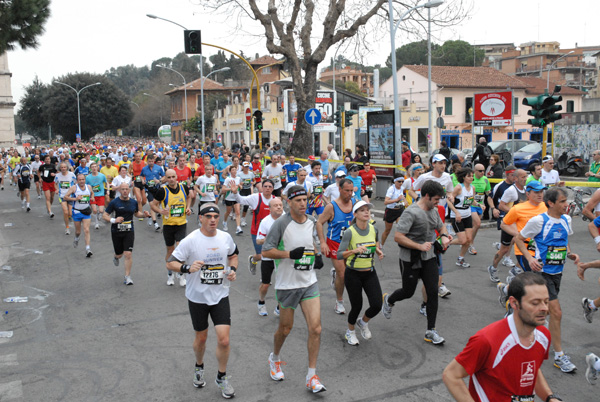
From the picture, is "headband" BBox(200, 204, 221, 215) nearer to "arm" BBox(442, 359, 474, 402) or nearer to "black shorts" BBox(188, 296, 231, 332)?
"black shorts" BBox(188, 296, 231, 332)

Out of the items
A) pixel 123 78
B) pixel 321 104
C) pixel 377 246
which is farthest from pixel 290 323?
pixel 123 78

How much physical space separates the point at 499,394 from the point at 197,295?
307 cm

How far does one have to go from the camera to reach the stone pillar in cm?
5409

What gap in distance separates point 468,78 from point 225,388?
5669 centimetres

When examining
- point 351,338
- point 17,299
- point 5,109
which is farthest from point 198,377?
point 5,109

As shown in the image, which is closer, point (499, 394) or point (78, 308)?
point (499, 394)

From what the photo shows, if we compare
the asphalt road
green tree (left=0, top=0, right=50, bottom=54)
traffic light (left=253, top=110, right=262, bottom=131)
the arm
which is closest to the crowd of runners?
the arm

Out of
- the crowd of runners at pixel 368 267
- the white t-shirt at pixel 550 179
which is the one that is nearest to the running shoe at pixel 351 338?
the crowd of runners at pixel 368 267

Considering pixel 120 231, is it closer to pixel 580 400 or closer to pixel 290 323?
pixel 290 323

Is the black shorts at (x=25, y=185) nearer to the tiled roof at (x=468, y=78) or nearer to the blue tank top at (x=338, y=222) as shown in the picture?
the blue tank top at (x=338, y=222)

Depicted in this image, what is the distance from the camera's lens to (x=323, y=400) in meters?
5.14

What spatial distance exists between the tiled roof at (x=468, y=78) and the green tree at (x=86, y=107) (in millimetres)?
43073

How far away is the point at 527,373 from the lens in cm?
309

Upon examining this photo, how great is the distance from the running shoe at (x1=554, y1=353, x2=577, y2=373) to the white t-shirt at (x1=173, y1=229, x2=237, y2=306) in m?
3.40
